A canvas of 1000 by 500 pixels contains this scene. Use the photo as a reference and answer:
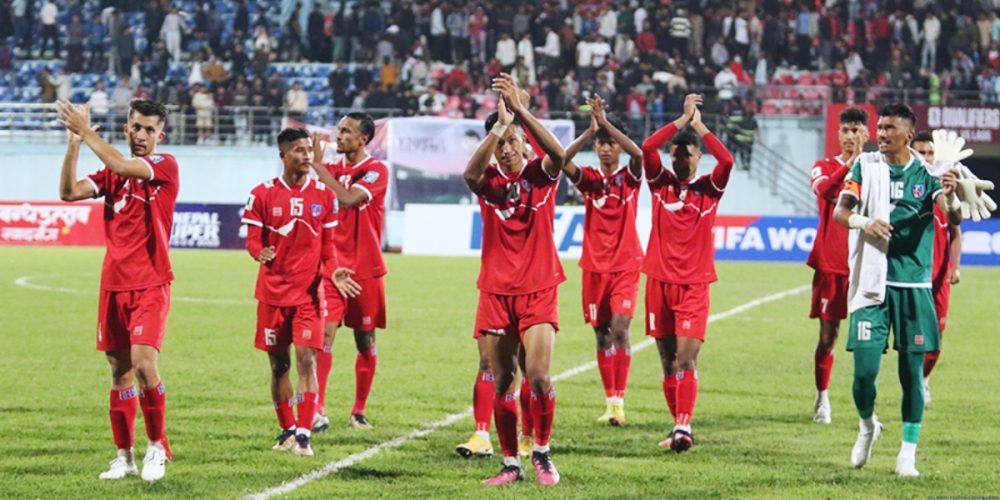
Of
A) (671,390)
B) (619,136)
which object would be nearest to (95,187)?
(619,136)

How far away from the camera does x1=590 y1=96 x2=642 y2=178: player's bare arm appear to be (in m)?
9.00

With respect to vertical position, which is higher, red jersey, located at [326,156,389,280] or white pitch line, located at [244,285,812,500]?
red jersey, located at [326,156,389,280]

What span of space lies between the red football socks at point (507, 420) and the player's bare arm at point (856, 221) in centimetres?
214

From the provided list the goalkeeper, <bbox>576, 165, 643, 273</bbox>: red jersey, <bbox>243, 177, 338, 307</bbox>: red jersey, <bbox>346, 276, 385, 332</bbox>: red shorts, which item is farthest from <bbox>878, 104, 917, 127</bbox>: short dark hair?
<bbox>346, 276, 385, 332</bbox>: red shorts

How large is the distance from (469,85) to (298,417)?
28.1 meters

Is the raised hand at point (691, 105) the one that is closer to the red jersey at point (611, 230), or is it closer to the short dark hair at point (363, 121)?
the red jersey at point (611, 230)

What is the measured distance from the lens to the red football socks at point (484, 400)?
9500mm

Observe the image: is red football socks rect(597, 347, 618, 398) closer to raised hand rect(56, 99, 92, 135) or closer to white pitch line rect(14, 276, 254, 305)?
raised hand rect(56, 99, 92, 135)

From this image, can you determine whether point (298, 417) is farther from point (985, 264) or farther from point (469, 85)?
point (469, 85)

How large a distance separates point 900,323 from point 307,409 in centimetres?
368

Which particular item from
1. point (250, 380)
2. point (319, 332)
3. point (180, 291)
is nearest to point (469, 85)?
point (180, 291)

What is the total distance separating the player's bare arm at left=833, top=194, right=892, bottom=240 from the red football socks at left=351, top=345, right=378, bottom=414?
146 inches

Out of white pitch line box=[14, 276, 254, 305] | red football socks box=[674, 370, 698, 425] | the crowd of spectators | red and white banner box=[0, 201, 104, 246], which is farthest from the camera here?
the crowd of spectators

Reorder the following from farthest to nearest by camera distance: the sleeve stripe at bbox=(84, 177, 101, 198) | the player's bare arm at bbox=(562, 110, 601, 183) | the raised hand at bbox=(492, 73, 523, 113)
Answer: the player's bare arm at bbox=(562, 110, 601, 183), the sleeve stripe at bbox=(84, 177, 101, 198), the raised hand at bbox=(492, 73, 523, 113)
